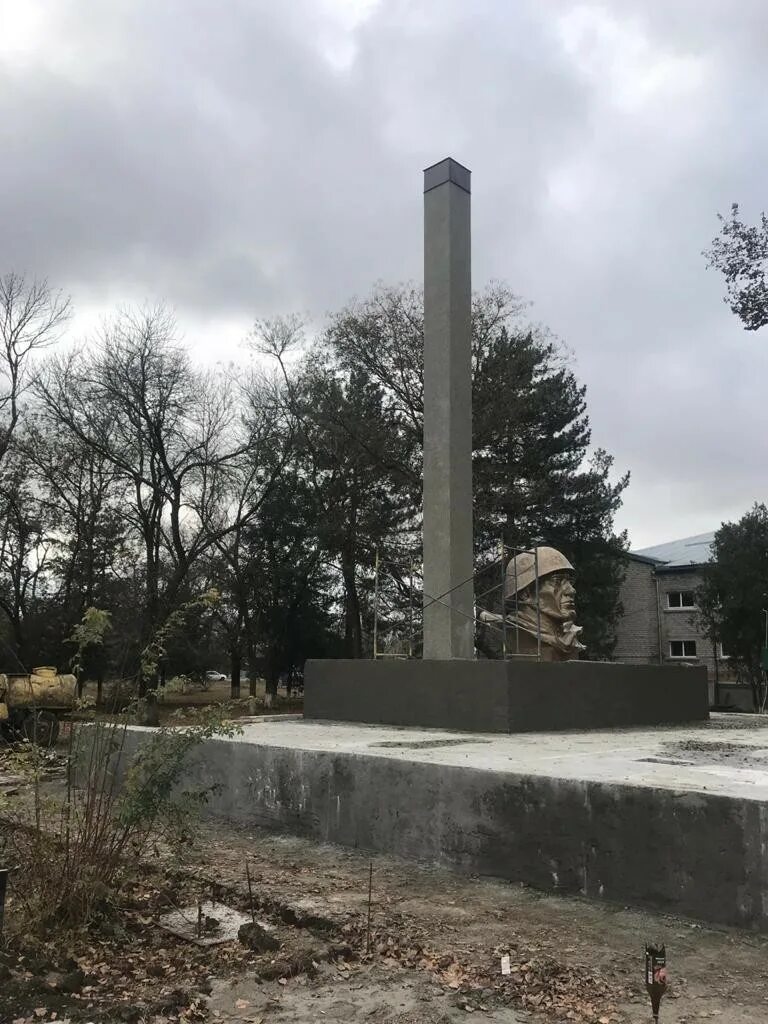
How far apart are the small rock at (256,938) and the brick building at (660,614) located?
1446 inches

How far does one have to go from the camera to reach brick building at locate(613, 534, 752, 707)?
40062 millimetres

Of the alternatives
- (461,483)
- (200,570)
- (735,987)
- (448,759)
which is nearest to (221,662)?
(200,570)

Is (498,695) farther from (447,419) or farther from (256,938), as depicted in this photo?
(256,938)

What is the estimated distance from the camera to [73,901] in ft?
14.3

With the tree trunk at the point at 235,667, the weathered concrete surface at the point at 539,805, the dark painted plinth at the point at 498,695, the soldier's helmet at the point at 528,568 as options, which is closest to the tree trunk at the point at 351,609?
the tree trunk at the point at 235,667

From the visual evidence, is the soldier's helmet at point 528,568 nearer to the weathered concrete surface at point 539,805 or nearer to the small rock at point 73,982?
the weathered concrete surface at point 539,805

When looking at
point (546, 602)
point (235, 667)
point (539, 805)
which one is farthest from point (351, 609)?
point (539, 805)

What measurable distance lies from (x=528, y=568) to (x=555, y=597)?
53 cm

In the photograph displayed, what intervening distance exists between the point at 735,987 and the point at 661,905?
950 millimetres

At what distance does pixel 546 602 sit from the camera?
1188cm

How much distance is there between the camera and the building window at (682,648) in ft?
132

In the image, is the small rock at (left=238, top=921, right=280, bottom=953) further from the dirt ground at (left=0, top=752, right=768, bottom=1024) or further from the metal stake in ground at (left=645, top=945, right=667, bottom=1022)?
the metal stake in ground at (left=645, top=945, right=667, bottom=1022)

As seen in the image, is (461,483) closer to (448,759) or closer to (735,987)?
(448,759)

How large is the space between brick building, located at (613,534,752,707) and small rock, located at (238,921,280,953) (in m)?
36.7
